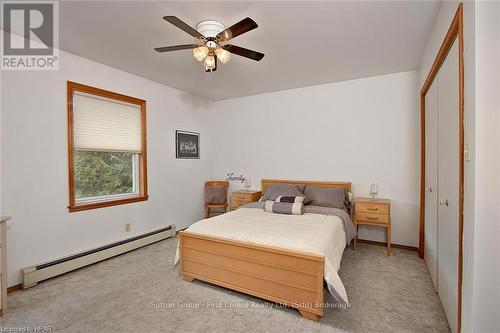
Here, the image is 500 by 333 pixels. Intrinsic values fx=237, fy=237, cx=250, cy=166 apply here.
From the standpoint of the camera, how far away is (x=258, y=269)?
2.09 meters

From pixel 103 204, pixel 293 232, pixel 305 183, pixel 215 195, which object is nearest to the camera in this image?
pixel 293 232

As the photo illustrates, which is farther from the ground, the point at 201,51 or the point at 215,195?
the point at 201,51

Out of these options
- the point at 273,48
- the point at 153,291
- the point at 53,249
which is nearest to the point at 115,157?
the point at 53,249

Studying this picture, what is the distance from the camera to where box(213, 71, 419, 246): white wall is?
334 centimetres

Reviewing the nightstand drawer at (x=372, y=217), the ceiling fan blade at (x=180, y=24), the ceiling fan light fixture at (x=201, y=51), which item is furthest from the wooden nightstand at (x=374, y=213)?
the ceiling fan blade at (x=180, y=24)

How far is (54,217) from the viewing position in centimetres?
264

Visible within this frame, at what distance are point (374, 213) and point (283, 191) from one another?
4.21 feet

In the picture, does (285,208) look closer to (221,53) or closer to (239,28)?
(221,53)

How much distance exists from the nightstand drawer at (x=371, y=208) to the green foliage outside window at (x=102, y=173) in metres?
3.35

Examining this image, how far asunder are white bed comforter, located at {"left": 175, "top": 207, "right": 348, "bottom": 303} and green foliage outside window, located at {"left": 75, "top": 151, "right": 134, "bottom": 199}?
155cm

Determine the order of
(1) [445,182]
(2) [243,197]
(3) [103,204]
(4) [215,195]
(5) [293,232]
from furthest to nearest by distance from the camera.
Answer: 1. (4) [215,195]
2. (2) [243,197]
3. (3) [103,204]
4. (5) [293,232]
5. (1) [445,182]

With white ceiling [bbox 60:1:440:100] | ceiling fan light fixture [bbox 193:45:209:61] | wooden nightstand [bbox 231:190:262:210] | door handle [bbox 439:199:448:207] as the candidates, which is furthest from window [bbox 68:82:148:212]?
door handle [bbox 439:199:448:207]

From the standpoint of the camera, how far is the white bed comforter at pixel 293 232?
74.3 inches

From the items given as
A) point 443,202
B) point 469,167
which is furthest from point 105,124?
point 443,202
